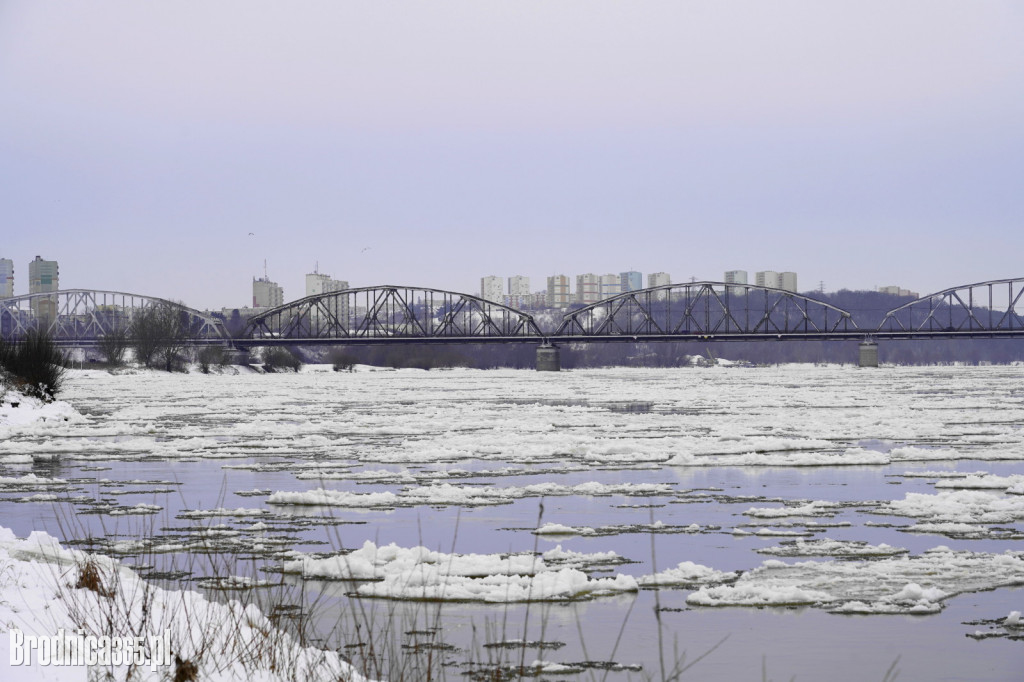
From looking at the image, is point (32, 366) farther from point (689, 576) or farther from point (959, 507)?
point (689, 576)

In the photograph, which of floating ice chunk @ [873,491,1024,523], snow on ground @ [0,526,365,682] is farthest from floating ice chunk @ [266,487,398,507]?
floating ice chunk @ [873,491,1024,523]

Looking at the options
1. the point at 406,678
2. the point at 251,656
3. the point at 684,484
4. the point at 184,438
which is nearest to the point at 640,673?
the point at 406,678

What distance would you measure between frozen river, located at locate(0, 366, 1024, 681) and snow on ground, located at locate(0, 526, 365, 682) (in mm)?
692

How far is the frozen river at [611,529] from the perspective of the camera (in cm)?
816

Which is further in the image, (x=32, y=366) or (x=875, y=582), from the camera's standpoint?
(x=32, y=366)

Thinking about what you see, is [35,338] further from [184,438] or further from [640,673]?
[640,673]

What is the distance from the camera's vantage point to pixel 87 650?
246 inches

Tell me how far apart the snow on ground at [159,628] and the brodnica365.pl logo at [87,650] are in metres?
0.05

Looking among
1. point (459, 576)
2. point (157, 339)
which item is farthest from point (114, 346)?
point (459, 576)

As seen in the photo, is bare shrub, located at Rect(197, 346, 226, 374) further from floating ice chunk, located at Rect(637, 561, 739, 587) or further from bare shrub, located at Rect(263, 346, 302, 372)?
floating ice chunk, located at Rect(637, 561, 739, 587)

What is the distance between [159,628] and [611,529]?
6857 millimetres

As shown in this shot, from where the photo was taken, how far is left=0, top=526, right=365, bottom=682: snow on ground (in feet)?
20.2

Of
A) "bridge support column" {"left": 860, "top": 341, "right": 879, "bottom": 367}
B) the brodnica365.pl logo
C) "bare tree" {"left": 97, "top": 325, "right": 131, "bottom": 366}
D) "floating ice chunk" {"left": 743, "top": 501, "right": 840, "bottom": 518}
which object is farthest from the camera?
"bridge support column" {"left": 860, "top": 341, "right": 879, "bottom": 367}

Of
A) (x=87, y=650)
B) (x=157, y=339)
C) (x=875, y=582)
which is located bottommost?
(x=875, y=582)
